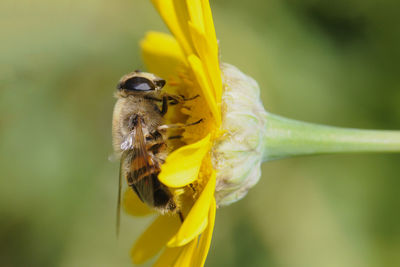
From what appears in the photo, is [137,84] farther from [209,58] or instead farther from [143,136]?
[209,58]

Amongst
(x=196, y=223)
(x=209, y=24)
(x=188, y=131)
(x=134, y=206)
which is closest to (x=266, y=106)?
(x=134, y=206)

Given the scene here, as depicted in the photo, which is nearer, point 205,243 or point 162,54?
point 205,243

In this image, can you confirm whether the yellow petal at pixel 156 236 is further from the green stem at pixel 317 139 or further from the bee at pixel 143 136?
the green stem at pixel 317 139

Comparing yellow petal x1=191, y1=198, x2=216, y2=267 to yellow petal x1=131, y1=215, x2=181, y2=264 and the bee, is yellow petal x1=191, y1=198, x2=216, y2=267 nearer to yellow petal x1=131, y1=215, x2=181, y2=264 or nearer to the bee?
the bee

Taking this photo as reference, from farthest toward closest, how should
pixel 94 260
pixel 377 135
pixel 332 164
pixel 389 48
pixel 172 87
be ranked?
pixel 94 260 → pixel 332 164 → pixel 389 48 → pixel 172 87 → pixel 377 135

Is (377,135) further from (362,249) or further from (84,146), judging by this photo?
(84,146)

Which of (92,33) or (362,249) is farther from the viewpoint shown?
(92,33)

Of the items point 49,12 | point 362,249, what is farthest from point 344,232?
point 49,12
